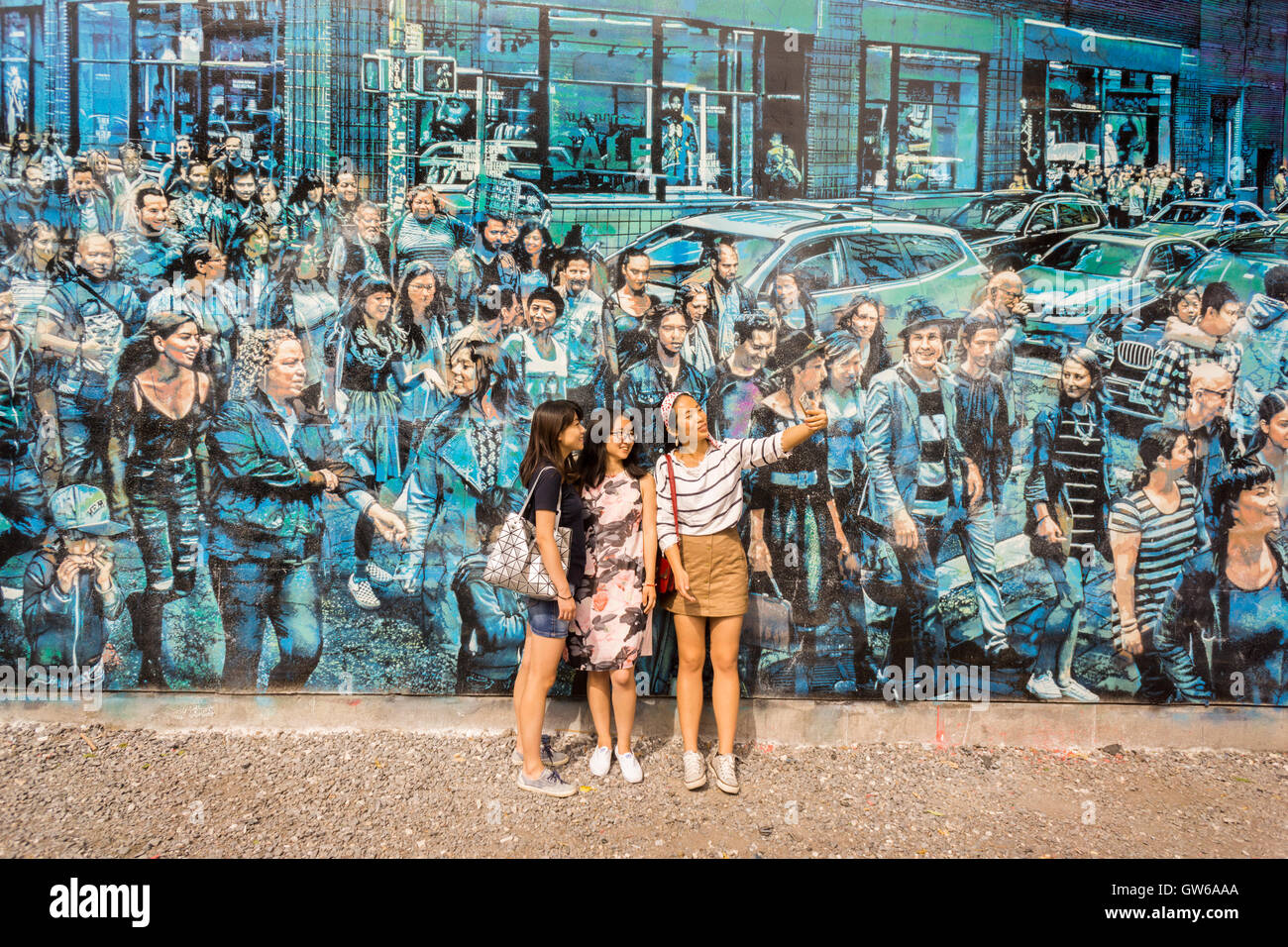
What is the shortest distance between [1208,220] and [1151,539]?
1.90 metres

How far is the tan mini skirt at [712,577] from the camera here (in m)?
3.87

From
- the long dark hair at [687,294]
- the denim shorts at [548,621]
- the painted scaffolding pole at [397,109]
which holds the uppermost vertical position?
the painted scaffolding pole at [397,109]

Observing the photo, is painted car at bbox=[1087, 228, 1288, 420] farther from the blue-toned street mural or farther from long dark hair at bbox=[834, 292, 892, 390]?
long dark hair at bbox=[834, 292, 892, 390]

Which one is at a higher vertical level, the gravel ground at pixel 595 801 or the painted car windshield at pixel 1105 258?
the painted car windshield at pixel 1105 258

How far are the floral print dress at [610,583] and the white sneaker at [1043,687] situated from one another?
2.36m

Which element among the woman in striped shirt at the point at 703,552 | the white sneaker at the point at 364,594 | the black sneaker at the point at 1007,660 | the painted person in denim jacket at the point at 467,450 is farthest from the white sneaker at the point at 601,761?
the black sneaker at the point at 1007,660

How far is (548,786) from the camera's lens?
3721mm

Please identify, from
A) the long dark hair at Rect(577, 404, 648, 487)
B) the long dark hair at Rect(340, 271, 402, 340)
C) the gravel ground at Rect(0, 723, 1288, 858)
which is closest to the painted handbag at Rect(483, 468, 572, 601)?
the long dark hair at Rect(577, 404, 648, 487)

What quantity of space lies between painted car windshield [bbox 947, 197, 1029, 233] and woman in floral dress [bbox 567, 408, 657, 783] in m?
2.37

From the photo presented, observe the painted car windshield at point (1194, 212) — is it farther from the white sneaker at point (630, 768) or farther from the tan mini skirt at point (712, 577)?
the white sneaker at point (630, 768)

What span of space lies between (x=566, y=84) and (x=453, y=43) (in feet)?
2.17

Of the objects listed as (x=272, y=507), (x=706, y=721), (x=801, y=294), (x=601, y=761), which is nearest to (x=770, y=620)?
(x=706, y=721)

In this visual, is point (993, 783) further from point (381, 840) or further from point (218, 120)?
point (218, 120)

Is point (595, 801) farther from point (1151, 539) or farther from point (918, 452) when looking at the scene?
point (1151, 539)
